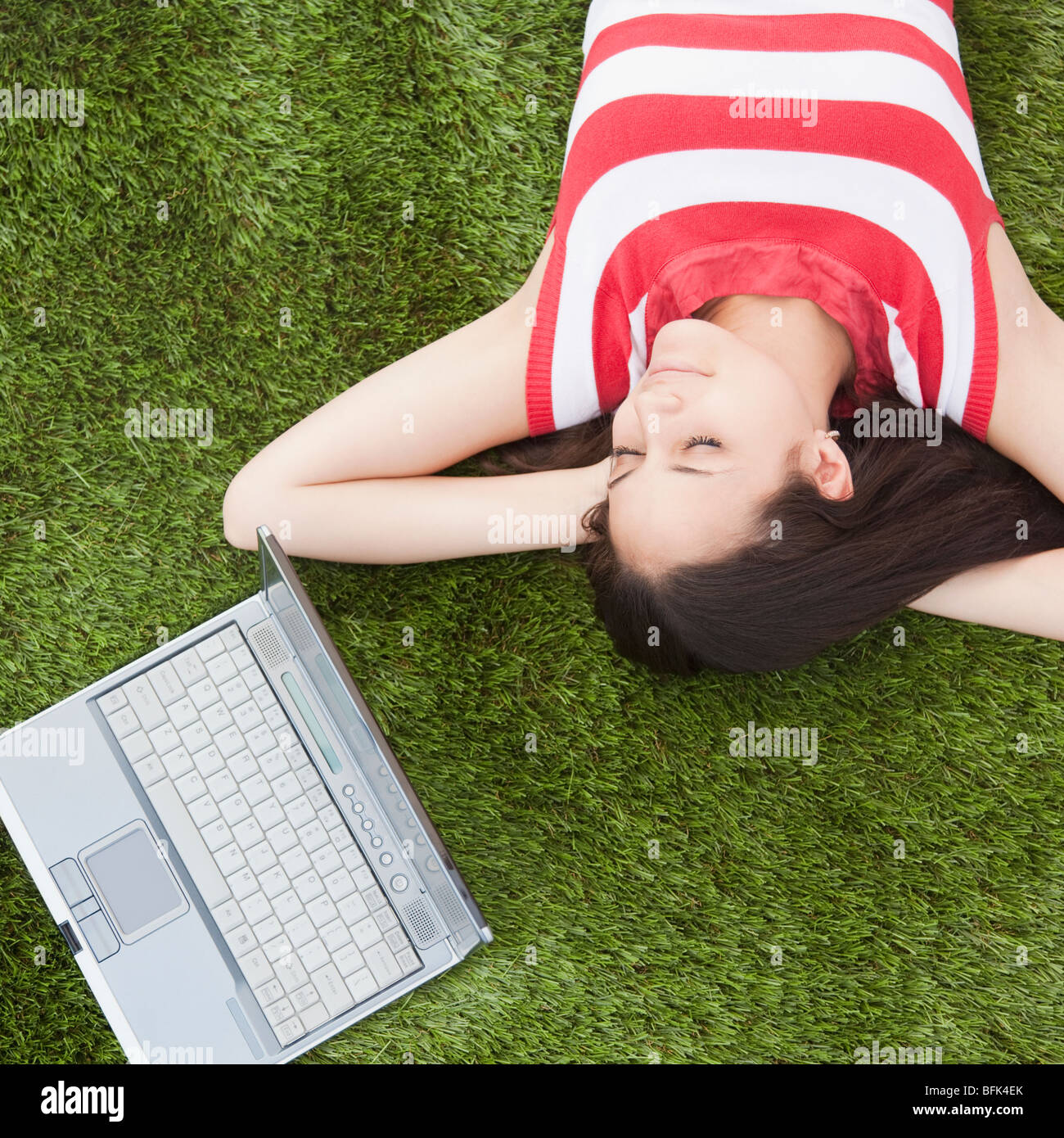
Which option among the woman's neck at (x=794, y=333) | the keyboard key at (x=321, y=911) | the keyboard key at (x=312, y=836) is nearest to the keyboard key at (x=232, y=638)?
the keyboard key at (x=312, y=836)

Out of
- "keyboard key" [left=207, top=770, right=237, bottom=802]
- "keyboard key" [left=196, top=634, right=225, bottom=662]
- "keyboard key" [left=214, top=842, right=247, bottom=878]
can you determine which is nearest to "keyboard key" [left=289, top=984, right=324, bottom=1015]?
"keyboard key" [left=214, top=842, right=247, bottom=878]

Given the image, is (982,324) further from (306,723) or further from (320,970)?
(320,970)

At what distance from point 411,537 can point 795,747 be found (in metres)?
0.81

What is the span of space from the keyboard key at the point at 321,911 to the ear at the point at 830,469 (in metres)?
0.98

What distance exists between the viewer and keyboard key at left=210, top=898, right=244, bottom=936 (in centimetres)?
144

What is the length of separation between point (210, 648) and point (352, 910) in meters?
0.47

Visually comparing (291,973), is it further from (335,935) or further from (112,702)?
(112,702)

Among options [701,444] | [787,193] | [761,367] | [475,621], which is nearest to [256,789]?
[475,621]

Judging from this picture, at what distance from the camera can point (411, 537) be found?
157cm

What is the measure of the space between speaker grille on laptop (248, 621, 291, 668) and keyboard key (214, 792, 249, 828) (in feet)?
0.71

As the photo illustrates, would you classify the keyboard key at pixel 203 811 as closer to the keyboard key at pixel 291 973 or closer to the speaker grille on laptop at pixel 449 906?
the keyboard key at pixel 291 973

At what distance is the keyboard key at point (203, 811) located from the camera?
1.46m

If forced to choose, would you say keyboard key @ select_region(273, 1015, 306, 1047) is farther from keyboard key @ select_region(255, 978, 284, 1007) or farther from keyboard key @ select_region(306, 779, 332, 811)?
keyboard key @ select_region(306, 779, 332, 811)
